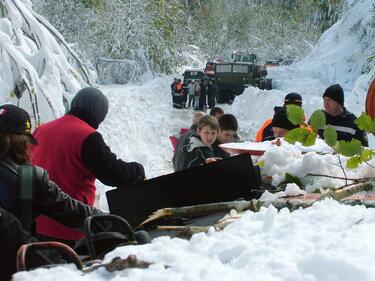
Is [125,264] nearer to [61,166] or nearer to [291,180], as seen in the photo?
[291,180]

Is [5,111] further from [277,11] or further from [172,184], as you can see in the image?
[277,11]

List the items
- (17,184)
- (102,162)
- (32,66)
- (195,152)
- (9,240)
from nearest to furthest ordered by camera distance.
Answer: (9,240)
(17,184)
(102,162)
(195,152)
(32,66)

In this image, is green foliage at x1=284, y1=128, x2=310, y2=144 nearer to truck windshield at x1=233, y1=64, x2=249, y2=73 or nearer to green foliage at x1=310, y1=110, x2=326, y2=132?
green foliage at x1=310, y1=110, x2=326, y2=132

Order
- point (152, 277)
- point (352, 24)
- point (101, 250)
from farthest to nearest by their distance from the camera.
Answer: point (352, 24) → point (101, 250) → point (152, 277)

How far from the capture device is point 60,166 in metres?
4.09

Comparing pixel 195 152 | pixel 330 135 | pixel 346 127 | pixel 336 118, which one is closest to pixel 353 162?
pixel 330 135

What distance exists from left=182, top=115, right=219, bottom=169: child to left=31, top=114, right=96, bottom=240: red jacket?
1.65m

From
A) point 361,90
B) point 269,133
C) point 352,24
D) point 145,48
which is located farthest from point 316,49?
point 269,133

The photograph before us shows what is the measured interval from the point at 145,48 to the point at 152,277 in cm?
3683

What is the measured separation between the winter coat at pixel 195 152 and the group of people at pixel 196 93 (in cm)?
2460

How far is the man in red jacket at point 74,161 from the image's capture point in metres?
4.04

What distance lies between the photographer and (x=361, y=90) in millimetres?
20031

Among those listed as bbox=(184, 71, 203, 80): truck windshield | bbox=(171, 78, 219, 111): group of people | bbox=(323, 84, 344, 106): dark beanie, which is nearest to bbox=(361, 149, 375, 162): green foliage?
bbox=(323, 84, 344, 106): dark beanie

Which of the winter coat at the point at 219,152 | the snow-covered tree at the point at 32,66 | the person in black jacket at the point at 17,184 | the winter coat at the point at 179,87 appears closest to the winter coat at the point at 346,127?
the winter coat at the point at 219,152
